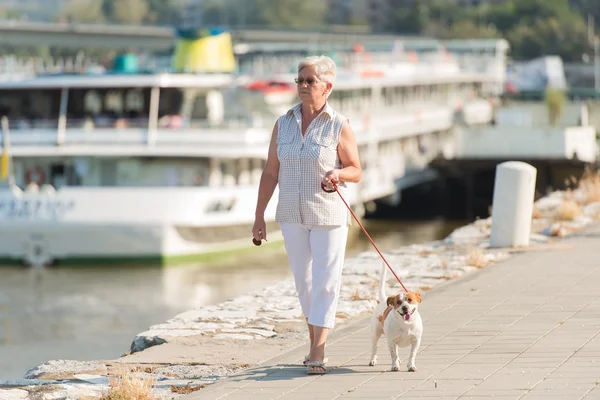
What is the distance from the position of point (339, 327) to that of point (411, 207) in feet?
111

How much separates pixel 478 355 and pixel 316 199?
1.33 meters

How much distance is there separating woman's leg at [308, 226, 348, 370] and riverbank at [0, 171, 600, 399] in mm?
618

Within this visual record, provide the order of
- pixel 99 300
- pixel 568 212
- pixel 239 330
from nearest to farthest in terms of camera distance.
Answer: pixel 239 330, pixel 568 212, pixel 99 300

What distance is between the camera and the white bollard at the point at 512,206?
518 inches

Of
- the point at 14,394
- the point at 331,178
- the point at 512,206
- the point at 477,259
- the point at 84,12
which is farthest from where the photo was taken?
the point at 84,12

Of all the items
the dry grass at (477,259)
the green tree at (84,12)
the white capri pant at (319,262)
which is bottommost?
the green tree at (84,12)

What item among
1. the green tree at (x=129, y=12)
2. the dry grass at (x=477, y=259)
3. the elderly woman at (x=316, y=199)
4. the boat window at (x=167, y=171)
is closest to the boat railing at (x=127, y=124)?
the boat window at (x=167, y=171)

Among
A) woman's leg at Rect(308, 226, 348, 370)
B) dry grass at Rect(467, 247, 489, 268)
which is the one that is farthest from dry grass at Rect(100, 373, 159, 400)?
dry grass at Rect(467, 247, 489, 268)

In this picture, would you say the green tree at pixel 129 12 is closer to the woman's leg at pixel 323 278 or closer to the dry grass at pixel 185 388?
the woman's leg at pixel 323 278

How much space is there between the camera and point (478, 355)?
7809 millimetres

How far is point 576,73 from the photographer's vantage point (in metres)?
102

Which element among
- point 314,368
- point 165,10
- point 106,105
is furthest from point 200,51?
point 165,10

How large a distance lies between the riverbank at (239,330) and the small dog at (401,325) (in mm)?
949

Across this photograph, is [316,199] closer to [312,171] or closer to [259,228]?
[312,171]
